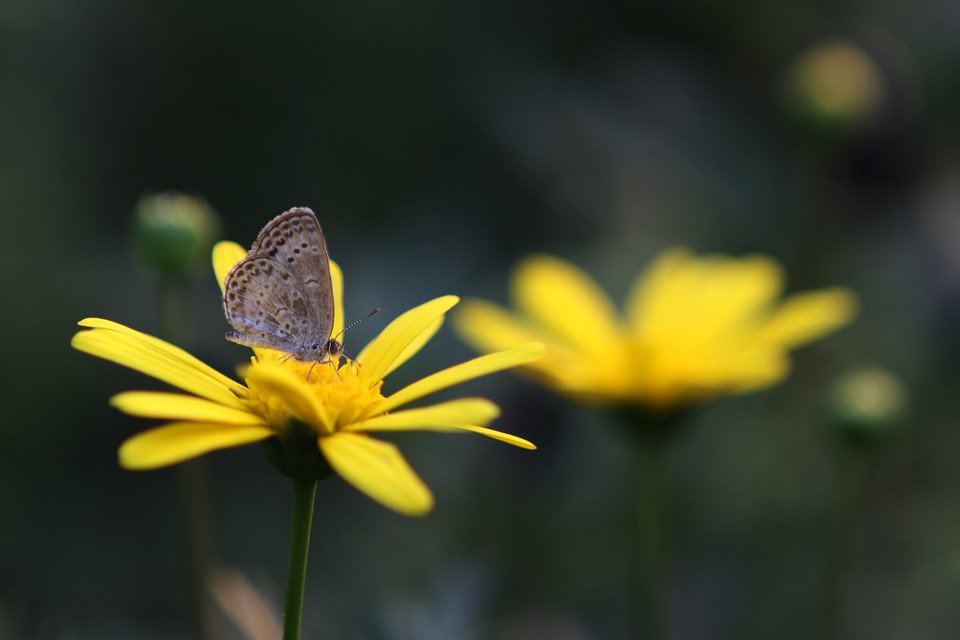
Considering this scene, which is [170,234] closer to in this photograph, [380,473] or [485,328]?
[485,328]

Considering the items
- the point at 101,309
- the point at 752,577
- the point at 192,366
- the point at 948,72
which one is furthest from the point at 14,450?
the point at 948,72

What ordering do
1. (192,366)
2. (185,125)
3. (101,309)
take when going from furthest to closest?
1. (185,125)
2. (101,309)
3. (192,366)

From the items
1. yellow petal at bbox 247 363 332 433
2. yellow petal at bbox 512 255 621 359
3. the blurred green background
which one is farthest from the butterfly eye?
yellow petal at bbox 512 255 621 359

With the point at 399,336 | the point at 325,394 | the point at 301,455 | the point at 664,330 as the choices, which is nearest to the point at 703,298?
the point at 664,330

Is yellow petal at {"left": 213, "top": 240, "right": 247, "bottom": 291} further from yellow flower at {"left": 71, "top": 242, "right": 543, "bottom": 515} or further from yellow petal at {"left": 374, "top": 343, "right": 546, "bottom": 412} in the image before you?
yellow petal at {"left": 374, "top": 343, "right": 546, "bottom": 412}

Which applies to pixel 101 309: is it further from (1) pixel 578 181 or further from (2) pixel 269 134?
(1) pixel 578 181

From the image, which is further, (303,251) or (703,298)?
(703,298)
